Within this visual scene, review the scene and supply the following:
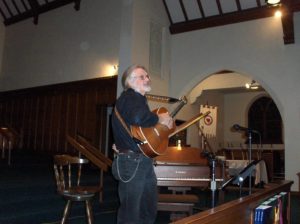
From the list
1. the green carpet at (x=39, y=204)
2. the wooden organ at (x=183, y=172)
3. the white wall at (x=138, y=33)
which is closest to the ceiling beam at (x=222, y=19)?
the white wall at (x=138, y=33)

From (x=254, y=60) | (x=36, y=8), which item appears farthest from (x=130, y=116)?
(x=36, y=8)

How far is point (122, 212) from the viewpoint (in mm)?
2156

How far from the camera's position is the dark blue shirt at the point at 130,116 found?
2.12m

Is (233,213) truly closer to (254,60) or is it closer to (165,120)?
(165,120)

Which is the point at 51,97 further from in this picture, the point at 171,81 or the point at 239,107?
the point at 239,107

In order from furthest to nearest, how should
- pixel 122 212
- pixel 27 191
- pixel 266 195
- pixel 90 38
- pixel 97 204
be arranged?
1. pixel 90 38
2. pixel 97 204
3. pixel 27 191
4. pixel 266 195
5. pixel 122 212

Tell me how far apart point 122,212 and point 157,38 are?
21.7 feet

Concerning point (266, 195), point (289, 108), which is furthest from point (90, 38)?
point (266, 195)

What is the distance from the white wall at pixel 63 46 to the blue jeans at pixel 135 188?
6967 millimetres

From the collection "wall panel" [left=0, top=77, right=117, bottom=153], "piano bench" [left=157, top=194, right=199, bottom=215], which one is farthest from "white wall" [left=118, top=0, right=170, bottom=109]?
"piano bench" [left=157, top=194, right=199, bottom=215]

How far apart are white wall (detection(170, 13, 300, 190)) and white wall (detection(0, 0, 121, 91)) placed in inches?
72.0

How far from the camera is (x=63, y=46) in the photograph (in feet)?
33.3

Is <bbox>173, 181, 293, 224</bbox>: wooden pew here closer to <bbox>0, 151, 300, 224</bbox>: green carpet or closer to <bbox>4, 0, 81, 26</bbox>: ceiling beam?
<bbox>0, 151, 300, 224</bbox>: green carpet

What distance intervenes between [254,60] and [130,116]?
6278 mm
